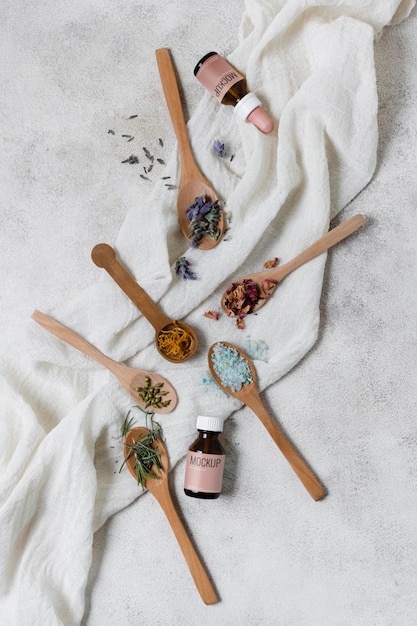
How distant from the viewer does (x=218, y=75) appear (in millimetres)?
1384

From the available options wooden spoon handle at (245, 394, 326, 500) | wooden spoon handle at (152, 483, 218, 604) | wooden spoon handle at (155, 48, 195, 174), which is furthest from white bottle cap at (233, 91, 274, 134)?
wooden spoon handle at (152, 483, 218, 604)

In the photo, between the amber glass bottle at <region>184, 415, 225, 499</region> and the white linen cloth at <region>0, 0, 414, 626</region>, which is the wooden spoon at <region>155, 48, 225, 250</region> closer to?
the white linen cloth at <region>0, 0, 414, 626</region>

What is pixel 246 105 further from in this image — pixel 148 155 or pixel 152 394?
pixel 152 394

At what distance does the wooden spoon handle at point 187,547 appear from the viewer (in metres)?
1.44

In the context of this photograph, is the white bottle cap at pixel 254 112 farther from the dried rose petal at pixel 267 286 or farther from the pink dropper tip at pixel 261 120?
the dried rose petal at pixel 267 286

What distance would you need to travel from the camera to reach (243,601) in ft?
4.81

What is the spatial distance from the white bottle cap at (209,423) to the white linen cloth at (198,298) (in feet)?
0.21

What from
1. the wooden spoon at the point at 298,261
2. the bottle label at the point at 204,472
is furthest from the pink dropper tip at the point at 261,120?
the bottle label at the point at 204,472

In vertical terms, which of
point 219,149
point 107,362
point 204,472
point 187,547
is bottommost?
point 187,547

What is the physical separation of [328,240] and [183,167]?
35 cm

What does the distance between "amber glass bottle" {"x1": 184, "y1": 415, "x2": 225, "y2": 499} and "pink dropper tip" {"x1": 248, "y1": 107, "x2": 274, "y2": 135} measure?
61 cm

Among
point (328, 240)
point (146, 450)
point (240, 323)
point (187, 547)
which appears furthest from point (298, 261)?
point (187, 547)

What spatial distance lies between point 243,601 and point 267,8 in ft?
4.19

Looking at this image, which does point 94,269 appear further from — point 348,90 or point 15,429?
point 348,90
